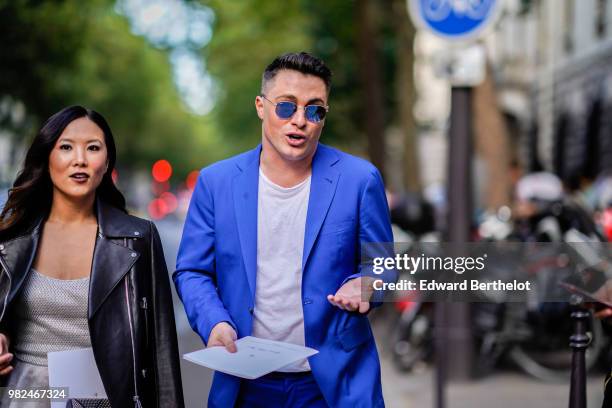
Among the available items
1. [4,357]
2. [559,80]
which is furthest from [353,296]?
[559,80]

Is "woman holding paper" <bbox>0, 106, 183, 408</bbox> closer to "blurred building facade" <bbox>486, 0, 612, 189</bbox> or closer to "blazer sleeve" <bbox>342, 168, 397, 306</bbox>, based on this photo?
"blazer sleeve" <bbox>342, 168, 397, 306</bbox>

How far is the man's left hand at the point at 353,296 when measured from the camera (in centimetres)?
309

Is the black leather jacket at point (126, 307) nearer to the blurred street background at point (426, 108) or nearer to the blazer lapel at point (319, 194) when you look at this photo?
the blazer lapel at point (319, 194)

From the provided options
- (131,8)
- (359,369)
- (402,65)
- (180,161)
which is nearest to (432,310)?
(359,369)

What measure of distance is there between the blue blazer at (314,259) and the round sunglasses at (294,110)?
18 cm

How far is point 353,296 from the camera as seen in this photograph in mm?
3119

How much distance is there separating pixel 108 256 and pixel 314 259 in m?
0.68

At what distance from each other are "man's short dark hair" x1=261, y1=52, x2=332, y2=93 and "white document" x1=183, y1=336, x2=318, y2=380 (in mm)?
908

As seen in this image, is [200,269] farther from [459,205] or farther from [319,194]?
[459,205]

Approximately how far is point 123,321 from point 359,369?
2.65ft

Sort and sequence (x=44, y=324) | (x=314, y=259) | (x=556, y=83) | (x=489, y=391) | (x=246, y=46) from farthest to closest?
(x=246, y=46)
(x=556, y=83)
(x=489, y=391)
(x=314, y=259)
(x=44, y=324)

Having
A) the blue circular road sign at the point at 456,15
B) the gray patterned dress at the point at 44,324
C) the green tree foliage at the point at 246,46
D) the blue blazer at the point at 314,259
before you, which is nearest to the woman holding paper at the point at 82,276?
the gray patterned dress at the point at 44,324

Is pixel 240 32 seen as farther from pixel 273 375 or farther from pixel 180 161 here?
pixel 180 161

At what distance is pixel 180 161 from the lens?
3583 inches
